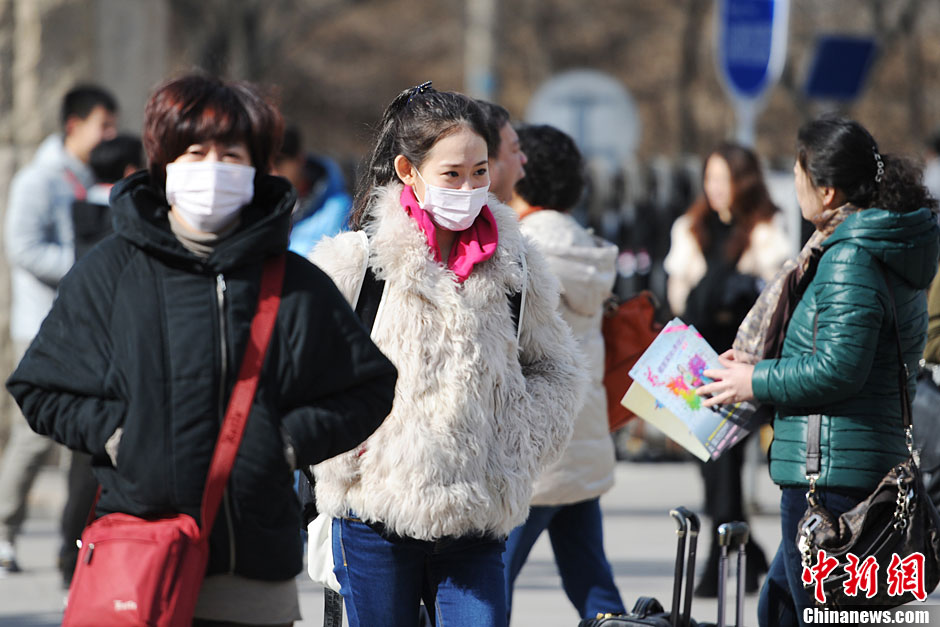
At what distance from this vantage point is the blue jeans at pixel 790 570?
419cm

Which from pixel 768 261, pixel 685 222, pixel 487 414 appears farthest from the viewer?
pixel 685 222

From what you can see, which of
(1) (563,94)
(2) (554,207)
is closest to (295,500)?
(2) (554,207)

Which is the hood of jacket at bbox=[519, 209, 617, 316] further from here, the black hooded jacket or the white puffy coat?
the black hooded jacket

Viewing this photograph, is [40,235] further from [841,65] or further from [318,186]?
[841,65]

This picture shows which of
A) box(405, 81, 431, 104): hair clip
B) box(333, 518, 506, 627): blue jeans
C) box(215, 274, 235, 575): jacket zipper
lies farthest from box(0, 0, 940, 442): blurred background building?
box(215, 274, 235, 575): jacket zipper

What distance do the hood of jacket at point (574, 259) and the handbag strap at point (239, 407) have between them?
2019mm

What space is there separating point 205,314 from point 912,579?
2.14 meters

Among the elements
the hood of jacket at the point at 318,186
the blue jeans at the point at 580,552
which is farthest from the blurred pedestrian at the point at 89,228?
the blue jeans at the point at 580,552

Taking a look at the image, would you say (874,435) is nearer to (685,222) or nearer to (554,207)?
(554,207)

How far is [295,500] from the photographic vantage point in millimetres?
3180

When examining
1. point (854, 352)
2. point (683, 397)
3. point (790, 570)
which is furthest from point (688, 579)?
point (854, 352)

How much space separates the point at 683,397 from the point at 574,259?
0.82 meters

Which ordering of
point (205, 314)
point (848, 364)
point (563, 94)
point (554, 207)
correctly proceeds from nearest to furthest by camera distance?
point (205, 314)
point (848, 364)
point (554, 207)
point (563, 94)

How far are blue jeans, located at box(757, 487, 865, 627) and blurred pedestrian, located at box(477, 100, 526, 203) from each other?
51.4 inches
